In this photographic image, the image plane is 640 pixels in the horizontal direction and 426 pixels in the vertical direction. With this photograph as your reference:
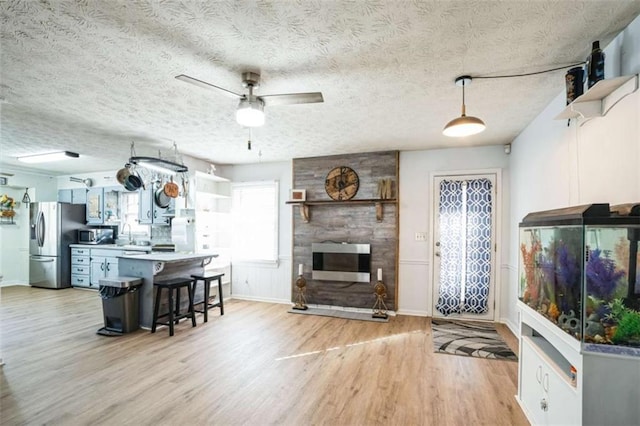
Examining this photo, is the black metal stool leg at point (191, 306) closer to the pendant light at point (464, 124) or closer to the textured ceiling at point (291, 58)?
the textured ceiling at point (291, 58)

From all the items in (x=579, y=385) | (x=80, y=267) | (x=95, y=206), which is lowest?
(x=80, y=267)

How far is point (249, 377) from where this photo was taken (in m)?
2.68

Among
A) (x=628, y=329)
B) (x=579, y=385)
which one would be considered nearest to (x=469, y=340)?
(x=579, y=385)

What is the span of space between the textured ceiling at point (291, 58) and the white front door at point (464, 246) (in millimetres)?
1008

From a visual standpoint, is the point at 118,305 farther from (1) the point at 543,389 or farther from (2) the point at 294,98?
(1) the point at 543,389

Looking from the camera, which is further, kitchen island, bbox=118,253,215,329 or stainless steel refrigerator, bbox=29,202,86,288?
stainless steel refrigerator, bbox=29,202,86,288

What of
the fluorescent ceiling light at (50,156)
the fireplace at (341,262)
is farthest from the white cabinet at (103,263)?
the fireplace at (341,262)

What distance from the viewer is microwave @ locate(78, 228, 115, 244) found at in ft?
21.5

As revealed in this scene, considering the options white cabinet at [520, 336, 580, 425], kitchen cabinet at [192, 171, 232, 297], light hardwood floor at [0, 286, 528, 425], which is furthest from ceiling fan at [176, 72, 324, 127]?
kitchen cabinet at [192, 171, 232, 297]

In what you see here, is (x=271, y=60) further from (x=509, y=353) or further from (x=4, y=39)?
(x=509, y=353)

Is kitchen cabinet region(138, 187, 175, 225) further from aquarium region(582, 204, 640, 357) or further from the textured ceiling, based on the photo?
aquarium region(582, 204, 640, 357)

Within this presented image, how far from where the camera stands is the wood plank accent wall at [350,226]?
461 cm

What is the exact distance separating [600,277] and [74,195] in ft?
29.7

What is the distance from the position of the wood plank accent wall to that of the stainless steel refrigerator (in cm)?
524
